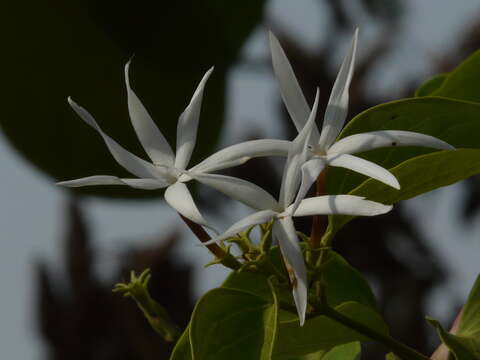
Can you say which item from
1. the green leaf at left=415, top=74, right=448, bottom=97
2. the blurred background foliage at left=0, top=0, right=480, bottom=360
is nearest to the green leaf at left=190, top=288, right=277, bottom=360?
the green leaf at left=415, top=74, right=448, bottom=97

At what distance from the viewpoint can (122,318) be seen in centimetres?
495

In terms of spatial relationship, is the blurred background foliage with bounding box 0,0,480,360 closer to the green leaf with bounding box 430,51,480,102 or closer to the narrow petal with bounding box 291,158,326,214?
the green leaf with bounding box 430,51,480,102

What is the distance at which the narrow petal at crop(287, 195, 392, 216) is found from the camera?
1.18 ft

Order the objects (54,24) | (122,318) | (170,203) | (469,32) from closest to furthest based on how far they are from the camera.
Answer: (170,203) → (54,24) → (469,32) → (122,318)

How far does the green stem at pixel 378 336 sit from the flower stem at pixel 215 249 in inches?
1.9

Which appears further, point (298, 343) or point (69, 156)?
point (69, 156)

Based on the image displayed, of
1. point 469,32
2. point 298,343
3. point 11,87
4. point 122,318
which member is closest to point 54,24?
point 11,87

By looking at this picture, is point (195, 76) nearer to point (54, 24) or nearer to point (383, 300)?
point (54, 24)

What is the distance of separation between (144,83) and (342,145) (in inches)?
21.6

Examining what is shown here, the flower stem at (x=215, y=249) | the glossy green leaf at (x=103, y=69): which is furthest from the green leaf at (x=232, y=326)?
the glossy green leaf at (x=103, y=69)

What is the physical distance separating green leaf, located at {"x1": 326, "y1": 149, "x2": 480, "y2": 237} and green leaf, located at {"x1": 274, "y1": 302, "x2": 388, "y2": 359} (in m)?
0.06

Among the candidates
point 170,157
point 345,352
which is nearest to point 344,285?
point 345,352

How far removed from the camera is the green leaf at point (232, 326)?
0.39 metres

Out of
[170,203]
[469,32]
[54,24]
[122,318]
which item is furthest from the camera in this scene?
[122,318]
